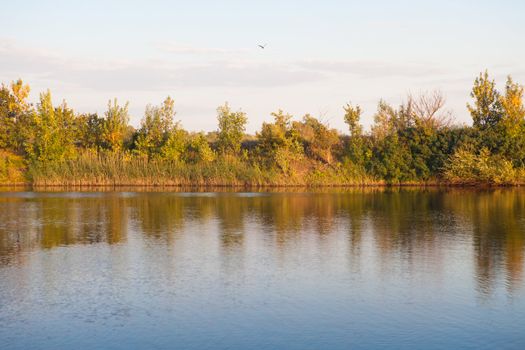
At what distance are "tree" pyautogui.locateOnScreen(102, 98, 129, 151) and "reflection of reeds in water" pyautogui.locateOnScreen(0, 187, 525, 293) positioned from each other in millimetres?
19128

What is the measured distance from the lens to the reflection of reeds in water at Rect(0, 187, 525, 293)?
15.3 metres

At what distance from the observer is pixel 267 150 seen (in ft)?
165

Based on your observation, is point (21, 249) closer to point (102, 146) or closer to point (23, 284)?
point (23, 284)

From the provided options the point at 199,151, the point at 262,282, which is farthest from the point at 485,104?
the point at 262,282

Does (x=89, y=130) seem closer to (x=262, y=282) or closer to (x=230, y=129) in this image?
(x=230, y=129)

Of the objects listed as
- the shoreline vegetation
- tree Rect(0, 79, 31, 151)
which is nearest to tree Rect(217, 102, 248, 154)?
the shoreline vegetation

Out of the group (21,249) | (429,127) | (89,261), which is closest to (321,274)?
(89,261)

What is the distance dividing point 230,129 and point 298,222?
31.6 metres

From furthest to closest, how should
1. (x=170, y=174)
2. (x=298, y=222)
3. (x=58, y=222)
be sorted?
(x=170, y=174) → (x=298, y=222) → (x=58, y=222)

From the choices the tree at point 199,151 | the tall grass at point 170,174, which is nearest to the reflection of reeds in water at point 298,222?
the tall grass at point 170,174

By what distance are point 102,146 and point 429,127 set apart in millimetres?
28131

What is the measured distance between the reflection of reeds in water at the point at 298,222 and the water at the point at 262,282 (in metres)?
0.09

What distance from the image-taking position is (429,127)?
50.0m

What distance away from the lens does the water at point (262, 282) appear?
8.75m
